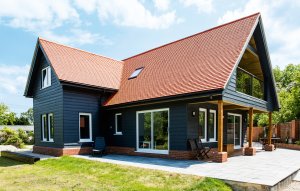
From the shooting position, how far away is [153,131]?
13.0 meters

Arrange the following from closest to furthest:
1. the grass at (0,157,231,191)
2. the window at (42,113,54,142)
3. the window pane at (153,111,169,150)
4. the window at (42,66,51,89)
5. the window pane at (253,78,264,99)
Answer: the grass at (0,157,231,191) → the window pane at (153,111,169,150) → the window pane at (253,78,264,99) → the window at (42,113,54,142) → the window at (42,66,51,89)

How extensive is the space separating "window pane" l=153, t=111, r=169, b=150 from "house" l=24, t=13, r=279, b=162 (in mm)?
48

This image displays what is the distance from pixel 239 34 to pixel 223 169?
682 centimetres

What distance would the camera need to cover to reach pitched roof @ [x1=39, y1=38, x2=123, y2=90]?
Result: 14.5m

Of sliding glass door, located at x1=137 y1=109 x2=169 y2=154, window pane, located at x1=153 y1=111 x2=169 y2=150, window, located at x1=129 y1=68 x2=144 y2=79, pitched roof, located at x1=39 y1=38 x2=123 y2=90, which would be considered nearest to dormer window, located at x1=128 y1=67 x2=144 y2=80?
window, located at x1=129 y1=68 x2=144 y2=79

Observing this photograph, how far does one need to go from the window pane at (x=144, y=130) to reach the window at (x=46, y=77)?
627 cm

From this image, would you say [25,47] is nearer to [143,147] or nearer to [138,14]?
[138,14]

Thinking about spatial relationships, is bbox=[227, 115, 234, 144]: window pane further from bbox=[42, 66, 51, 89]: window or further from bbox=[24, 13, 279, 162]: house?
bbox=[42, 66, 51, 89]: window

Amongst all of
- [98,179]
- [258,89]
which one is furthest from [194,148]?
[258,89]

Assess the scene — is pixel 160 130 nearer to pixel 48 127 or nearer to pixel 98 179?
pixel 98 179

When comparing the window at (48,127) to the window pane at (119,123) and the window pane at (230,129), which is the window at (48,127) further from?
the window pane at (230,129)

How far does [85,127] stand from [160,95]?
5.45 m

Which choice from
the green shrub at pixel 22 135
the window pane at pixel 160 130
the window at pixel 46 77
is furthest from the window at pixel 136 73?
the green shrub at pixel 22 135

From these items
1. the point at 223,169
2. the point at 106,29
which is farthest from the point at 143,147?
the point at 106,29
